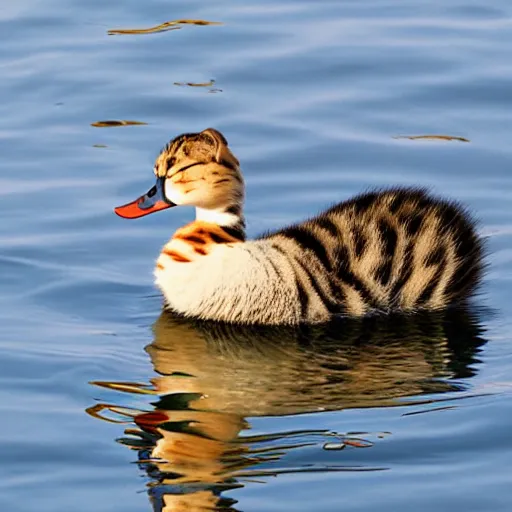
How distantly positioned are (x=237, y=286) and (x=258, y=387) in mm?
852

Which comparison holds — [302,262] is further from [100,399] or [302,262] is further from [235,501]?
[235,501]

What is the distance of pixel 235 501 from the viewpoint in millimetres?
5688

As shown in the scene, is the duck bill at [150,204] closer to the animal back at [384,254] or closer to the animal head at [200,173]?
the animal head at [200,173]

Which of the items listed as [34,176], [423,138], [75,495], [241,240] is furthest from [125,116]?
[75,495]

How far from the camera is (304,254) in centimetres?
758

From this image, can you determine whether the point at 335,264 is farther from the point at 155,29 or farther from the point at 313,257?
the point at 155,29

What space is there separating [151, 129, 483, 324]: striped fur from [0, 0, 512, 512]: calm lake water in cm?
14

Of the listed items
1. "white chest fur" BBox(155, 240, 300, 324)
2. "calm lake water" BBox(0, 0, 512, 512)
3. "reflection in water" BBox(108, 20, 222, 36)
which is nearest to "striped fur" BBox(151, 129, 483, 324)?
"white chest fur" BBox(155, 240, 300, 324)

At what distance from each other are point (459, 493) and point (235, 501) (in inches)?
27.8

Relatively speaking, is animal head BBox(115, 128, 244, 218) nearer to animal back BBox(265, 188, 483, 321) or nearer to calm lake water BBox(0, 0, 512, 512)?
animal back BBox(265, 188, 483, 321)

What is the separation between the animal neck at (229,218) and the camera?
7.77 metres

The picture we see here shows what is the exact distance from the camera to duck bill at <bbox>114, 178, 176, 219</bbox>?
A: 778 centimetres

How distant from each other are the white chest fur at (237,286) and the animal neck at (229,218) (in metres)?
0.11

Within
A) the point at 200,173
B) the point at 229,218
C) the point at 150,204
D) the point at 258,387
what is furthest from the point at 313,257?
the point at 258,387
